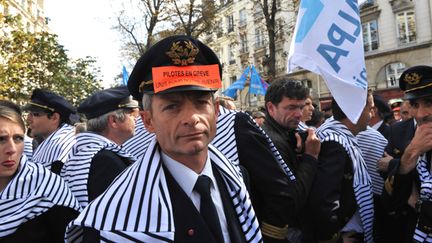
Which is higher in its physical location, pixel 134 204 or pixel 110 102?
pixel 110 102

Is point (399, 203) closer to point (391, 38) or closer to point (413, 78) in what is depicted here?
point (413, 78)

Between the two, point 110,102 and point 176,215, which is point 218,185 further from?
point 110,102

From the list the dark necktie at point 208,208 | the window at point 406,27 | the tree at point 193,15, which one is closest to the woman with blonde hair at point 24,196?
the dark necktie at point 208,208

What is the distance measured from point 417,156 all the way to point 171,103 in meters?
1.93

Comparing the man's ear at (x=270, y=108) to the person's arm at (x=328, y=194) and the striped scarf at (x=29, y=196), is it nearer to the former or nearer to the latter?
the person's arm at (x=328, y=194)

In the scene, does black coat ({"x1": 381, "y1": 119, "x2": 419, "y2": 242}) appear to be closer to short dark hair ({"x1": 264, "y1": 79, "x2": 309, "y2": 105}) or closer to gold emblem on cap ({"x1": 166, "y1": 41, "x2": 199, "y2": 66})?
short dark hair ({"x1": 264, "y1": 79, "x2": 309, "y2": 105})

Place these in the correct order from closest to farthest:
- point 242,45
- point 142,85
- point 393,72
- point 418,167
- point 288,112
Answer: point 142,85 < point 418,167 < point 288,112 < point 393,72 < point 242,45

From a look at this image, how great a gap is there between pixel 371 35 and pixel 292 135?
28.1 m

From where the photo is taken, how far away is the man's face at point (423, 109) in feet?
9.71

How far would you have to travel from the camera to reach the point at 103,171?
2.83m

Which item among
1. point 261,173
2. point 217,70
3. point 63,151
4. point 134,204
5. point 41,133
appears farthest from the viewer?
point 41,133

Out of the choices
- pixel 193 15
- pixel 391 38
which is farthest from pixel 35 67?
pixel 391 38

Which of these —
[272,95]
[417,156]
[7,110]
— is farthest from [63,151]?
[417,156]

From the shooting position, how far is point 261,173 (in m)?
2.76
